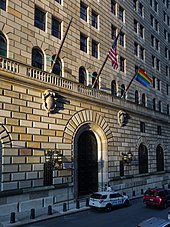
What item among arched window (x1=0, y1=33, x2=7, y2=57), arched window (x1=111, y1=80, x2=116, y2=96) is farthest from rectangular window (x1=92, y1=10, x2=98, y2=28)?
arched window (x1=0, y1=33, x2=7, y2=57)

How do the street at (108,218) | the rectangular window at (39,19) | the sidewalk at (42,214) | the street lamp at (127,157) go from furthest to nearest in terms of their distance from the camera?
the street lamp at (127,157), the rectangular window at (39,19), the street at (108,218), the sidewalk at (42,214)

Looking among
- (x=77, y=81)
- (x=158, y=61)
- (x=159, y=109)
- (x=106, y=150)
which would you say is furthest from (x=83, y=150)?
(x=158, y=61)

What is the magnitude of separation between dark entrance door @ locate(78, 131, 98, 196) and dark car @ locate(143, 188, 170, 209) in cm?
607

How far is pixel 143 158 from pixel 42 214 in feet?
64.8

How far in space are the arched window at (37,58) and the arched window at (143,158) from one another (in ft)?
62.3

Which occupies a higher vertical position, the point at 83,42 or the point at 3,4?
the point at 3,4

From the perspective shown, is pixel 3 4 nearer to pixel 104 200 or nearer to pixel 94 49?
pixel 94 49

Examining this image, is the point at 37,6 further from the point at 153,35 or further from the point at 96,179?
the point at 153,35

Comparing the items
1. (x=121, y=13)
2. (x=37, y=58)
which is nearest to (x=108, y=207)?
(x=37, y=58)

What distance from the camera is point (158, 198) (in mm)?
21719

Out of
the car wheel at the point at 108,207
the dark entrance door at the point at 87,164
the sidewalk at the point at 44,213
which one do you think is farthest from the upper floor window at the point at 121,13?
the car wheel at the point at 108,207

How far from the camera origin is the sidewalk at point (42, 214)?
16.5 m

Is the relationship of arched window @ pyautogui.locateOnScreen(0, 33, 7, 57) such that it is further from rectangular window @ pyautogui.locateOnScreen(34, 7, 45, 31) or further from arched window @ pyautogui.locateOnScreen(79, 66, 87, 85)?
arched window @ pyautogui.locateOnScreen(79, 66, 87, 85)

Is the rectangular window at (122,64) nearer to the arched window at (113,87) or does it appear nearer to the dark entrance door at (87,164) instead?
the arched window at (113,87)
